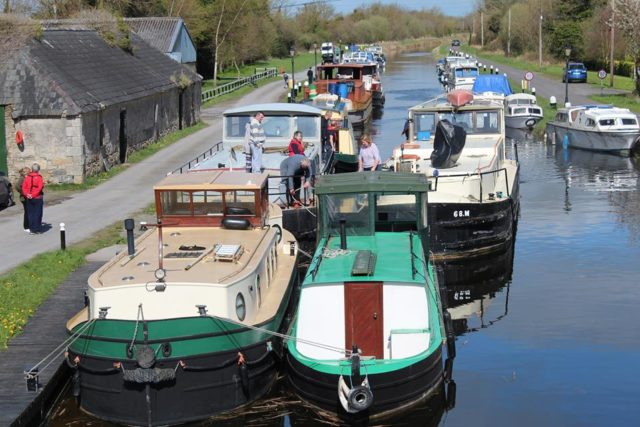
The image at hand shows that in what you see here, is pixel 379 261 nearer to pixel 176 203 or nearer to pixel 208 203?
pixel 208 203

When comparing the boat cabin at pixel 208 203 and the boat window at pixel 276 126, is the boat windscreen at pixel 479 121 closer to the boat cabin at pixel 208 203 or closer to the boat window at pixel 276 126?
the boat window at pixel 276 126

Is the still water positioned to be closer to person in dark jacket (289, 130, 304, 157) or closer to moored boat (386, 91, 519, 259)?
moored boat (386, 91, 519, 259)

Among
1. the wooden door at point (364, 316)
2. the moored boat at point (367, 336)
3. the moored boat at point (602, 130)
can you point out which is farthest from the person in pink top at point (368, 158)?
the moored boat at point (602, 130)

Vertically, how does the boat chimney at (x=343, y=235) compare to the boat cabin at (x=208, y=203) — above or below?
below

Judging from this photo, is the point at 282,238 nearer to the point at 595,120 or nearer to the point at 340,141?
the point at 340,141

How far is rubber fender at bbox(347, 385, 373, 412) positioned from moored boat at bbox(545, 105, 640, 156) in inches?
1161

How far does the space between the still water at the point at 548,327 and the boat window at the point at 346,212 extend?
2.94 m

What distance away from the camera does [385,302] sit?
15344 mm

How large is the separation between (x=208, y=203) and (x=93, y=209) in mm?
10572

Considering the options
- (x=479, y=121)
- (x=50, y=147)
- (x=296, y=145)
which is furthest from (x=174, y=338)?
(x=50, y=147)

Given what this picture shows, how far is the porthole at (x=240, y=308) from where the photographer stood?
1502 cm

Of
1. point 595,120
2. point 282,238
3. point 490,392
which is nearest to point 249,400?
point 490,392

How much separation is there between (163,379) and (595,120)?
31.3 m

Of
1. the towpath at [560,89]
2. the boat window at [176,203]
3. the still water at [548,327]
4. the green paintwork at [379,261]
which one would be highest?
the towpath at [560,89]
